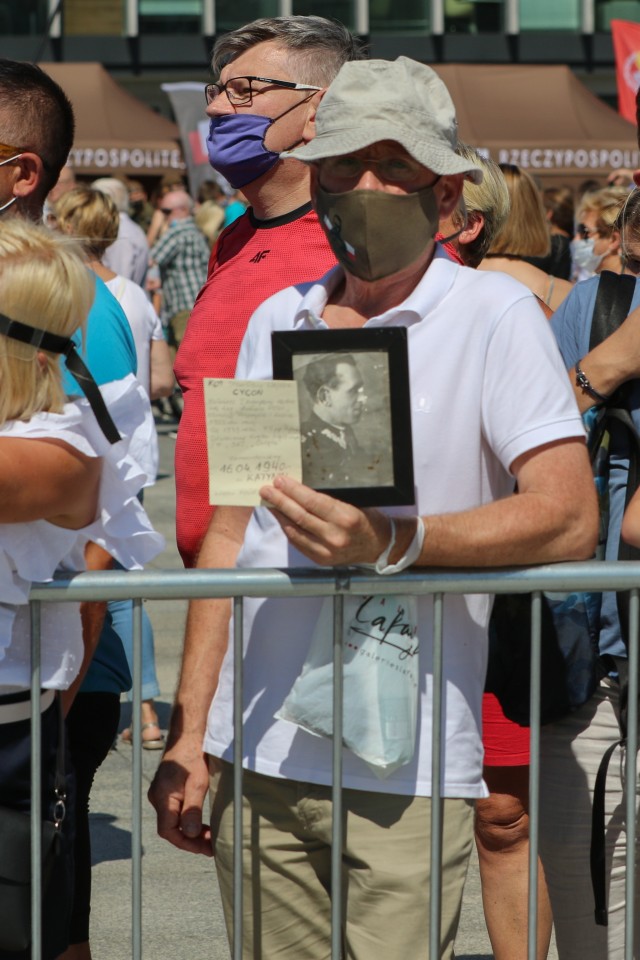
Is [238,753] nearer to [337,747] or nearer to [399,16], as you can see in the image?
[337,747]

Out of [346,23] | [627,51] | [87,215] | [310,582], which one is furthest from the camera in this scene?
[346,23]

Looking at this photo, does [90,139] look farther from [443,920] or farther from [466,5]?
[443,920]

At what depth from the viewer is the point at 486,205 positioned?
384 cm

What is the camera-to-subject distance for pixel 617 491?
294cm

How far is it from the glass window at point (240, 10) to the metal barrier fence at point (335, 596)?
3268 cm

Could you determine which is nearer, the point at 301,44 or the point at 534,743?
the point at 534,743

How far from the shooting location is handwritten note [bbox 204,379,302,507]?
2.14 meters

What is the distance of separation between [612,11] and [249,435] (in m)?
34.2

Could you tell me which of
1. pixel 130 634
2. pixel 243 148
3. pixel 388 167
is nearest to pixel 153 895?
pixel 130 634

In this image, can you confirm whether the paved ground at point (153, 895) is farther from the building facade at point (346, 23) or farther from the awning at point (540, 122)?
the building facade at point (346, 23)

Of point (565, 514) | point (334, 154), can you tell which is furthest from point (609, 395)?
point (334, 154)

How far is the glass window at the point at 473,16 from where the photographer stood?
33750 millimetres

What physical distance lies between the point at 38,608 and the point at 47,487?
0.21 m

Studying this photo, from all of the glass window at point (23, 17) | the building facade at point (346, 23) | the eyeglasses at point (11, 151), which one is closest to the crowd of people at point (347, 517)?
the eyeglasses at point (11, 151)
